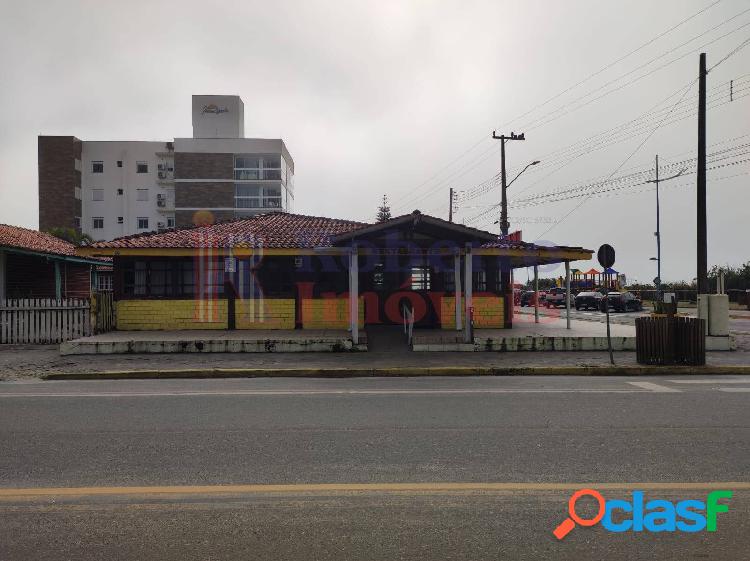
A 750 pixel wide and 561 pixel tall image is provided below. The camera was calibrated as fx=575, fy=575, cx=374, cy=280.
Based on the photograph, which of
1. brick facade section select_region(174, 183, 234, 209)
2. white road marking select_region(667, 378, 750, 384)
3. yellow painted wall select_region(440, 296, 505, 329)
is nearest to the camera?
white road marking select_region(667, 378, 750, 384)

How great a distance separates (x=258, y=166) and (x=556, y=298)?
41050 millimetres

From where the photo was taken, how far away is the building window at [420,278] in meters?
19.3

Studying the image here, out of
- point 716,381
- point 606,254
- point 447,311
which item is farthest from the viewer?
point 447,311

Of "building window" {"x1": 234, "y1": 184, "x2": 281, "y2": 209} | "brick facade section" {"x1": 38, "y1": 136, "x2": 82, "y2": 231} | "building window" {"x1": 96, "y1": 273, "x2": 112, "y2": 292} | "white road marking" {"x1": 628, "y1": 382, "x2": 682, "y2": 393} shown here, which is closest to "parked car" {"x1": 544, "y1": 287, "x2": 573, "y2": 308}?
"building window" {"x1": 96, "y1": 273, "x2": 112, "y2": 292}

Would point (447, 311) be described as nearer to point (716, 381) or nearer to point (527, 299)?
point (716, 381)

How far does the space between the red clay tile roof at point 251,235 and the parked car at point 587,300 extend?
2211 centimetres

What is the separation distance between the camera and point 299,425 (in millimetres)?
6543

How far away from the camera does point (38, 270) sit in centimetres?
2527

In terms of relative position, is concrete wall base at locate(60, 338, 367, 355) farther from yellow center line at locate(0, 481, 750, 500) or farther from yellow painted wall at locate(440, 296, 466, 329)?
yellow center line at locate(0, 481, 750, 500)

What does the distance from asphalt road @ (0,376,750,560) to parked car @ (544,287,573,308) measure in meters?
34.7

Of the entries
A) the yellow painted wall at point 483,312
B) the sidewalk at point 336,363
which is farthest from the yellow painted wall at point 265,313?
the yellow painted wall at point 483,312

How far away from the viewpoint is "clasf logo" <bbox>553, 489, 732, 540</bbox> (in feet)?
12.2

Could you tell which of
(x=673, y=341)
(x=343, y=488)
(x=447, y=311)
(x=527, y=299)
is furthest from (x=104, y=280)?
(x=343, y=488)

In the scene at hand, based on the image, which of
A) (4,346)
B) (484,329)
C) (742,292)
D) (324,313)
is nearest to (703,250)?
(484,329)
